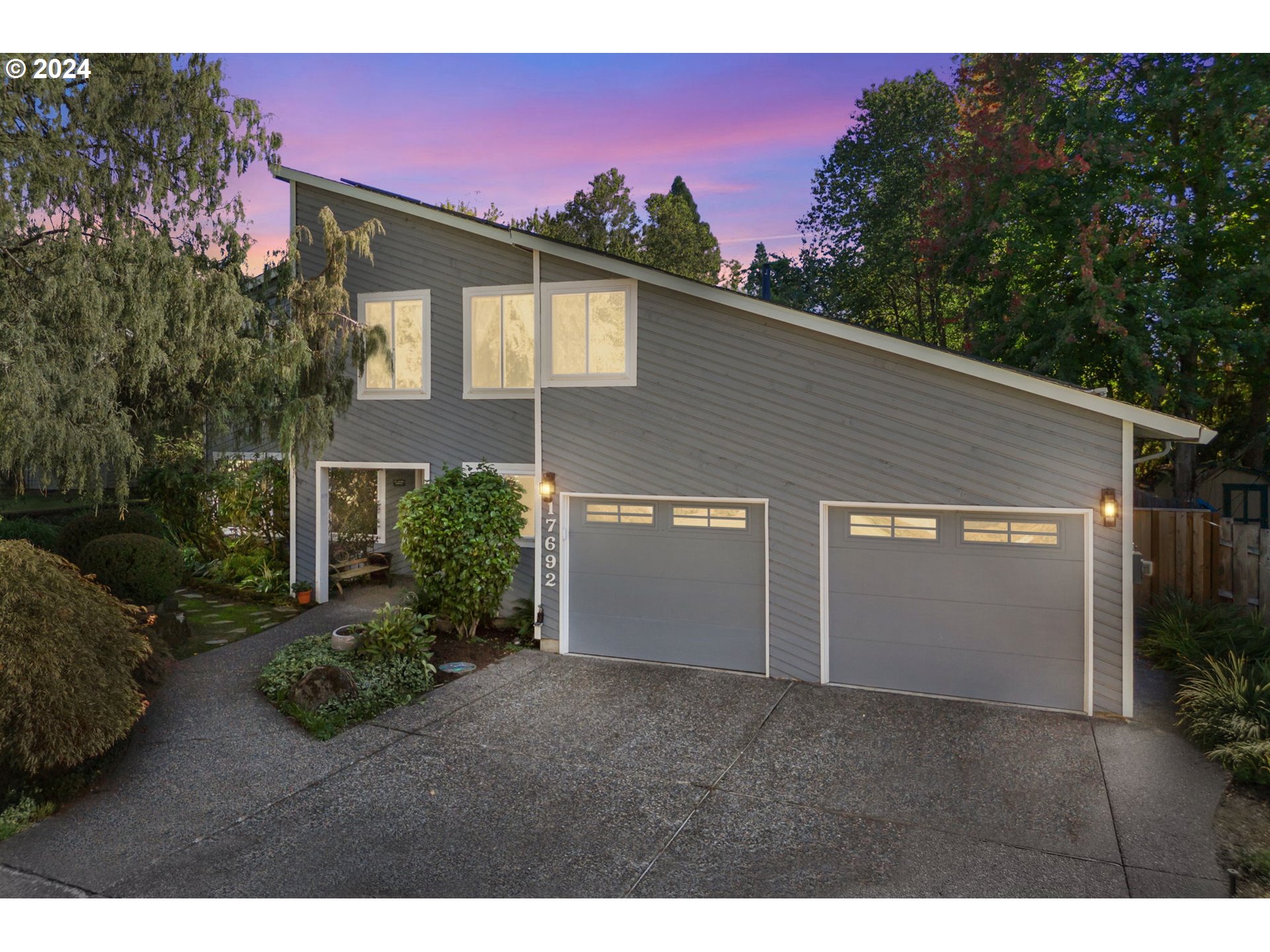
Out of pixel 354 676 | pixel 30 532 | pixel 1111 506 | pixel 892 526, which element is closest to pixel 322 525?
pixel 354 676

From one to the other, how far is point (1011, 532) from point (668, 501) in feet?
11.6

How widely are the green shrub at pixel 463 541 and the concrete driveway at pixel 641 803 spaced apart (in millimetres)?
1604

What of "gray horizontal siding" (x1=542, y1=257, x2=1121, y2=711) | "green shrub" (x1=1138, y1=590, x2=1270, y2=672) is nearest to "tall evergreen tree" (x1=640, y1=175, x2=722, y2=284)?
"gray horizontal siding" (x1=542, y1=257, x2=1121, y2=711)

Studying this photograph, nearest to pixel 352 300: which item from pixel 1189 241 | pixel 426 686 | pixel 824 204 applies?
pixel 426 686

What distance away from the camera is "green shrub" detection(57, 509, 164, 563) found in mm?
9945

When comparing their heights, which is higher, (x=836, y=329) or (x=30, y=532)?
(x=836, y=329)

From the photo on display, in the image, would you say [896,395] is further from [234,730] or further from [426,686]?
[234,730]

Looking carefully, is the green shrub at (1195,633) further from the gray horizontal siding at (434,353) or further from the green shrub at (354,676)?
the green shrub at (354,676)

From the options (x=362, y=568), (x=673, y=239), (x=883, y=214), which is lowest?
(x=362, y=568)

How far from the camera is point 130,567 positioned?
8.84m

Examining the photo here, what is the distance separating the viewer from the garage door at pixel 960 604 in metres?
7.33

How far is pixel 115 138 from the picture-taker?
8.29 m

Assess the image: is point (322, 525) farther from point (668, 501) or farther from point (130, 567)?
point (668, 501)

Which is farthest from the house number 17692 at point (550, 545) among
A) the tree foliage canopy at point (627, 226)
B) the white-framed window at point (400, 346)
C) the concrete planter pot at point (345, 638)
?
the tree foliage canopy at point (627, 226)
